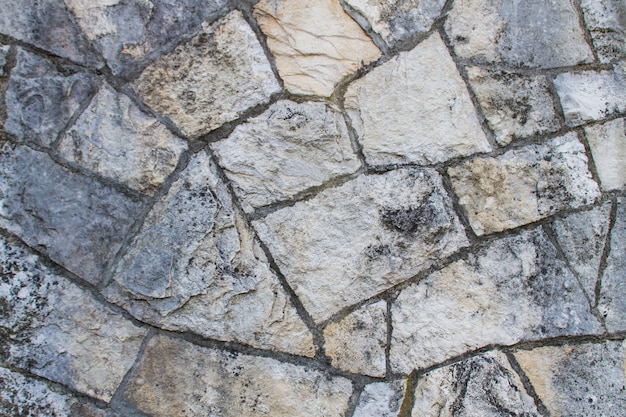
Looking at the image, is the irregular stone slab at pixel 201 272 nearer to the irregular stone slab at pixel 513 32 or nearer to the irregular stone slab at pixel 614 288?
the irregular stone slab at pixel 513 32

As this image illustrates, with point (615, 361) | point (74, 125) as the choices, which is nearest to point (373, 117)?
point (74, 125)

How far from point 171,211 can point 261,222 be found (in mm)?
240

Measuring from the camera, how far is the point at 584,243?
1.53m

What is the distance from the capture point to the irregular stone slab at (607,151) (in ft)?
5.06

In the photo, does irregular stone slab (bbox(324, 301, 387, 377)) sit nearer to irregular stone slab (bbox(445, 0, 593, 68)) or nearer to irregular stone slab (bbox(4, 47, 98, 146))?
irregular stone slab (bbox(445, 0, 593, 68))

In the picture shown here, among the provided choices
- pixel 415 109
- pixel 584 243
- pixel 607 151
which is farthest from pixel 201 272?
pixel 607 151

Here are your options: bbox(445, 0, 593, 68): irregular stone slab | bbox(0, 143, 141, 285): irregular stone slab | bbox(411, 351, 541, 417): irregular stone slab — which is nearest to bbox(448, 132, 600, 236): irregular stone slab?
bbox(445, 0, 593, 68): irregular stone slab

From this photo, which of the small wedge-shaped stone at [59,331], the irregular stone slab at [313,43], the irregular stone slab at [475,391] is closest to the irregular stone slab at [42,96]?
the small wedge-shaped stone at [59,331]

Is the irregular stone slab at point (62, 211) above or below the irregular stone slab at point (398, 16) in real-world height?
below

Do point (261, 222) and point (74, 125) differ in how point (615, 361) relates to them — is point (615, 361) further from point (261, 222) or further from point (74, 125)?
point (74, 125)

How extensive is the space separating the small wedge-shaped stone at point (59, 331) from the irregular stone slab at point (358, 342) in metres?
0.51

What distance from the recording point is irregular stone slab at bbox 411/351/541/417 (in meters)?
1.51

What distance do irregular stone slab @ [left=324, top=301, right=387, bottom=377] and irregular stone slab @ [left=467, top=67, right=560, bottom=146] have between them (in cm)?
61

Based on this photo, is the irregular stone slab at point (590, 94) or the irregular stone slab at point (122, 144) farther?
the irregular stone slab at point (590, 94)
